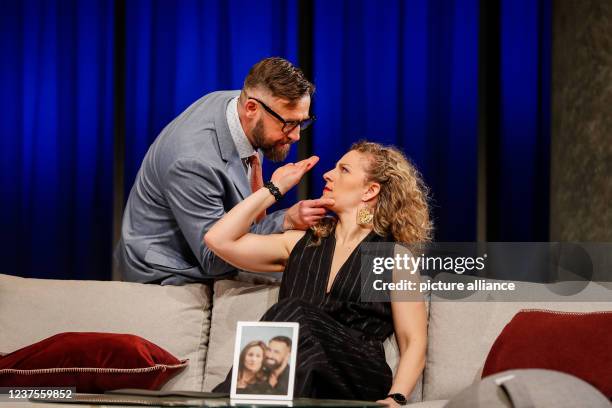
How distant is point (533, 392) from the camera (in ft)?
7.25

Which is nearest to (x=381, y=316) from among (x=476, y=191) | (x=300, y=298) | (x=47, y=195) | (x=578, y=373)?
(x=300, y=298)

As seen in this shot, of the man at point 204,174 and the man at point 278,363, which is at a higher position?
the man at point 204,174

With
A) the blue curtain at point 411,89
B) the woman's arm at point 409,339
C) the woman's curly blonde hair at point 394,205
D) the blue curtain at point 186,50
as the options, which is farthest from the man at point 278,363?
the blue curtain at point 186,50

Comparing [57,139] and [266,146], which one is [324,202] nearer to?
[266,146]

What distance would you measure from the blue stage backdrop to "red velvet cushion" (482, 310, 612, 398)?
2.39 meters

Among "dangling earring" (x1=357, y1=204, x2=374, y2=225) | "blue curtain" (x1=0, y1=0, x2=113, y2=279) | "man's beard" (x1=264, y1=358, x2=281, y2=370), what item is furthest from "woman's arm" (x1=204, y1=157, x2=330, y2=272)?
"blue curtain" (x1=0, y1=0, x2=113, y2=279)

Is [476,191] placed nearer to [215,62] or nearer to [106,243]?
[215,62]

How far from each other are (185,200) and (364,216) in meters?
0.67

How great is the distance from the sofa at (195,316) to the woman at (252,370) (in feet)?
2.76

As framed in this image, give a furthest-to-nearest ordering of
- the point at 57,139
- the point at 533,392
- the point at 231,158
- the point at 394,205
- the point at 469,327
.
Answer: the point at 57,139
the point at 231,158
the point at 394,205
the point at 469,327
the point at 533,392

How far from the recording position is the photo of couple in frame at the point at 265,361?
87.2 inches

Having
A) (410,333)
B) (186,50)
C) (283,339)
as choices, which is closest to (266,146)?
(410,333)

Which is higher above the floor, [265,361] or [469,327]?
[265,361]

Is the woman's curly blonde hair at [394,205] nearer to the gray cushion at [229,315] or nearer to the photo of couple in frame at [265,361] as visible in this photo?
the gray cushion at [229,315]
